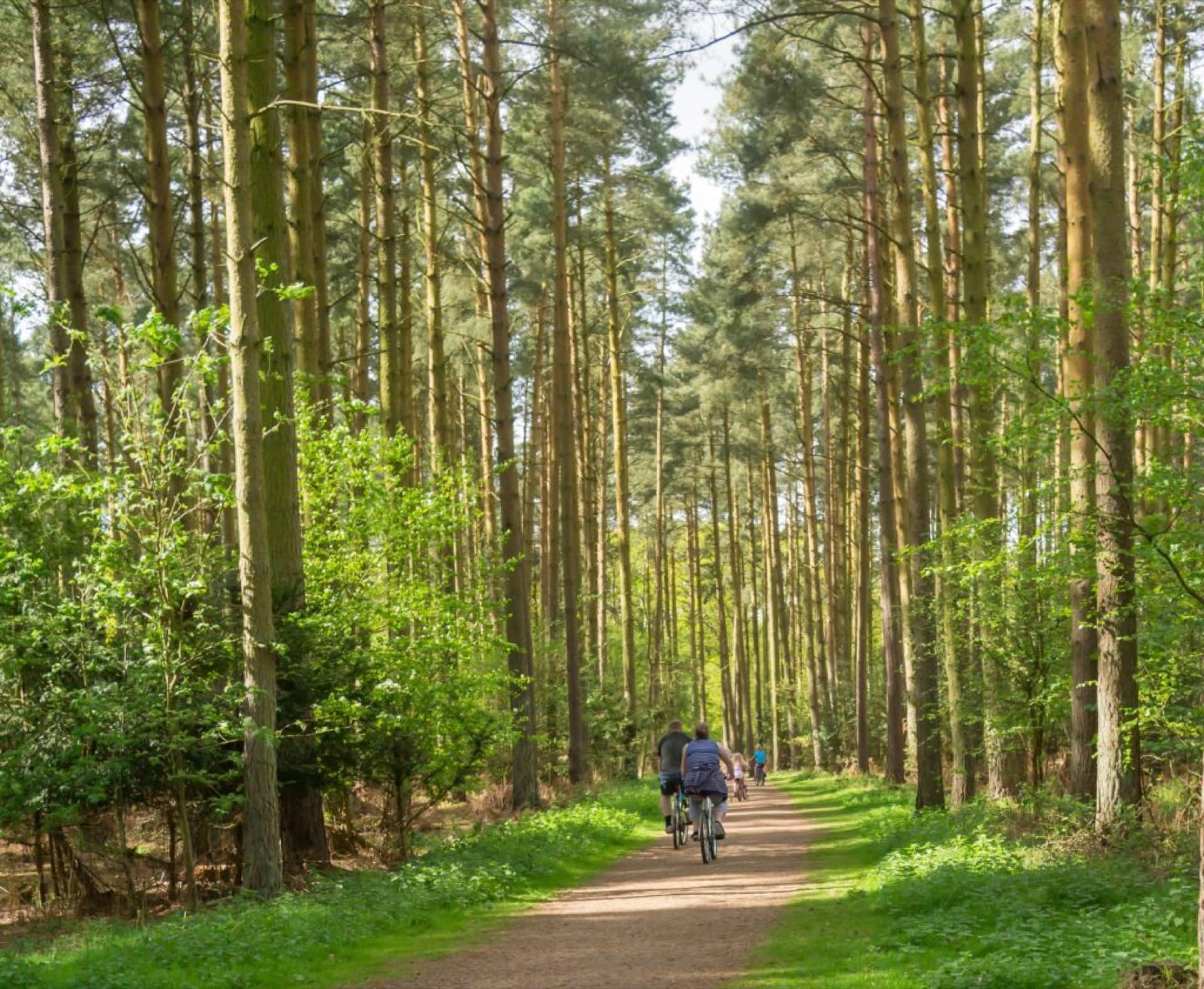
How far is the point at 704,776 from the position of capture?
591 inches

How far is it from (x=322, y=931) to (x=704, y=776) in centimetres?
657

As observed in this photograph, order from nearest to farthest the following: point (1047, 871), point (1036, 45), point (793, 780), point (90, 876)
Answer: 1. point (1047, 871)
2. point (90, 876)
3. point (1036, 45)
4. point (793, 780)

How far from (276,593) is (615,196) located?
22528mm

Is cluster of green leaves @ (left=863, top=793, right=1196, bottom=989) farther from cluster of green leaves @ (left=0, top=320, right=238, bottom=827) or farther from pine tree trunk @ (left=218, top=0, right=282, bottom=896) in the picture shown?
cluster of green leaves @ (left=0, top=320, right=238, bottom=827)

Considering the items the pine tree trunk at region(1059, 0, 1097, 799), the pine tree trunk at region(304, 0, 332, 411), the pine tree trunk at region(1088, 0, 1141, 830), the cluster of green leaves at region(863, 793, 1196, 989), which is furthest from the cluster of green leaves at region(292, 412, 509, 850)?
the pine tree trunk at region(1088, 0, 1141, 830)

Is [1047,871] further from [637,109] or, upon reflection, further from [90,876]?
[637,109]

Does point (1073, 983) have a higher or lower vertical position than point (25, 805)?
lower

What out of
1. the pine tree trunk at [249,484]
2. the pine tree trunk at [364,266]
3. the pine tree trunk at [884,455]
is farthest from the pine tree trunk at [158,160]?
the pine tree trunk at [884,455]

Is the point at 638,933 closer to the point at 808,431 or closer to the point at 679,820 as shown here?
the point at 679,820

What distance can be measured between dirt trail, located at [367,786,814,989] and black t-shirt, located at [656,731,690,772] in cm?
120

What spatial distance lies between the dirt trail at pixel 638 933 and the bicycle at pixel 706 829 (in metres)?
0.16

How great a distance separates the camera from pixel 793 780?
41250mm

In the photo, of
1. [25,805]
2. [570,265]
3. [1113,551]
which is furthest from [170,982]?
[570,265]

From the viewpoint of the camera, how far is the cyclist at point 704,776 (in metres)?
15.0
